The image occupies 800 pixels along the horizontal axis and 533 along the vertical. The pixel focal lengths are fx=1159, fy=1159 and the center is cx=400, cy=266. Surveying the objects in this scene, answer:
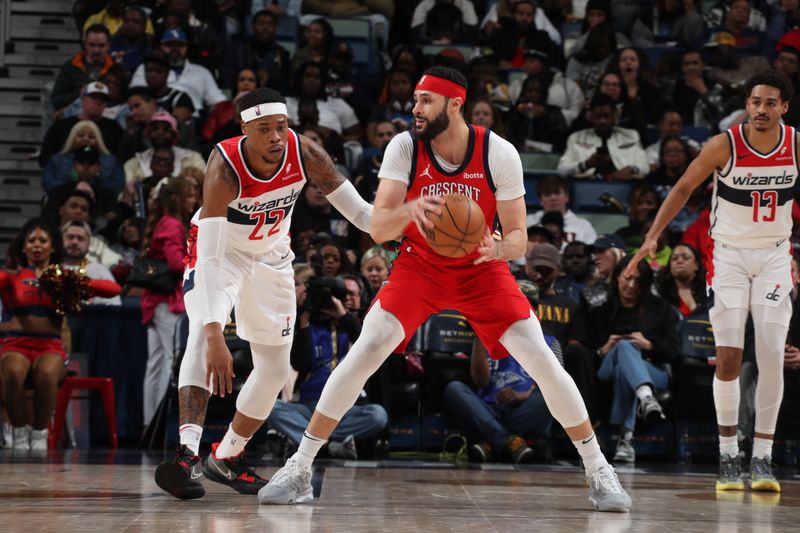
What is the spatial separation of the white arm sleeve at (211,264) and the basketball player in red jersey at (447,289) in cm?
63

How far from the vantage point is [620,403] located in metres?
8.70

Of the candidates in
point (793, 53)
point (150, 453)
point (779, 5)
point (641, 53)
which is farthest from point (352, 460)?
point (779, 5)

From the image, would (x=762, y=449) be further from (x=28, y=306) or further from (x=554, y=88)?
(x=554, y=88)

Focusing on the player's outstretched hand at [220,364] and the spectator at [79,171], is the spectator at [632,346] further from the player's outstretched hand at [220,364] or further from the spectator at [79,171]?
the spectator at [79,171]

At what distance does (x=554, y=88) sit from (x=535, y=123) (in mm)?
677

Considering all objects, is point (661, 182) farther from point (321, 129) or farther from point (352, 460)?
point (352, 460)

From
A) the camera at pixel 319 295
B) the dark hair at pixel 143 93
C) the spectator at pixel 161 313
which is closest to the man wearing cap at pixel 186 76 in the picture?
the dark hair at pixel 143 93

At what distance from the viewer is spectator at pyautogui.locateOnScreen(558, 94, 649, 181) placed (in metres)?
11.6

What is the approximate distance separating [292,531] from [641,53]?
30.9 feet

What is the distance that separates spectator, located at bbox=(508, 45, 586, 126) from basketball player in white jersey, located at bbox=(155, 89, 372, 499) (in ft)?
24.3

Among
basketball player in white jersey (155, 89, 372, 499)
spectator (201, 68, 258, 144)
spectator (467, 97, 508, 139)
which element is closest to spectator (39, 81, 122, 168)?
spectator (201, 68, 258, 144)

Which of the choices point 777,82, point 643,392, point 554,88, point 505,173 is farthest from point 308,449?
point 554,88

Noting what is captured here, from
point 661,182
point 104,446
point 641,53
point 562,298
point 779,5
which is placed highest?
point 779,5

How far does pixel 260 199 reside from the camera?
536cm
